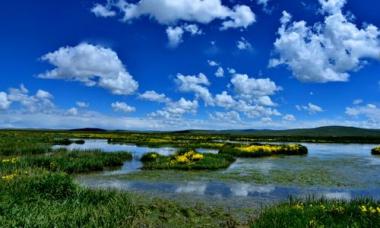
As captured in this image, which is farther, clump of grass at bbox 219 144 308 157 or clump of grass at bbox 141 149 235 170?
clump of grass at bbox 219 144 308 157

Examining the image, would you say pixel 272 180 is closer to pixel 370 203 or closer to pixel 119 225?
pixel 370 203

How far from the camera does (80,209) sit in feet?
42.6

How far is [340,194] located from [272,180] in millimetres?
4778

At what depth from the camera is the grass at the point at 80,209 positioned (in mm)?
11664

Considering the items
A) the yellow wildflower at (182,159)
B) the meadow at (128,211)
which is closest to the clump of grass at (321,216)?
the meadow at (128,211)

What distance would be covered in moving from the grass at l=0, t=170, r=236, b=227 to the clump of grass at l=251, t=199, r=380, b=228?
66.2 inches

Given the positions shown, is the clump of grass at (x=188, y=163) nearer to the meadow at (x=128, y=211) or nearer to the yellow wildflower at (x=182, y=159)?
the yellow wildflower at (x=182, y=159)

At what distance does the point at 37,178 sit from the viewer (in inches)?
661

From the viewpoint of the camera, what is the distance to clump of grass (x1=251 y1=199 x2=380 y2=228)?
11.4 meters

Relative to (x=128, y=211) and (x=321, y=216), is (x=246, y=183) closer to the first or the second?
(x=128, y=211)

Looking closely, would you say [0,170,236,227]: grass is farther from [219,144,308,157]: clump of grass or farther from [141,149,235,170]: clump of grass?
[219,144,308,157]: clump of grass

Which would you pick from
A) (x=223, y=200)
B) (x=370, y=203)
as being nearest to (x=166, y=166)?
(x=223, y=200)

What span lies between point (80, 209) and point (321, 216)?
292 inches

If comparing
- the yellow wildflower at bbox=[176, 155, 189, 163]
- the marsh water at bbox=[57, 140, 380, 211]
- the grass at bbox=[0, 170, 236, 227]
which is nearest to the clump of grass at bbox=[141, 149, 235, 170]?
the yellow wildflower at bbox=[176, 155, 189, 163]
